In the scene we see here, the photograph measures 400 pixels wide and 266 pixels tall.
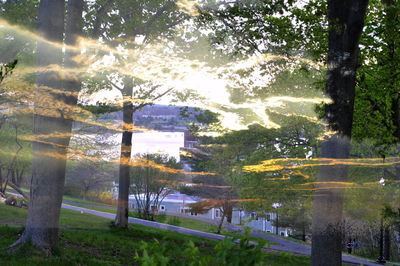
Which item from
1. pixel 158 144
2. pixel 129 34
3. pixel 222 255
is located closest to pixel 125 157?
pixel 129 34

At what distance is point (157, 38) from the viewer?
694 inches

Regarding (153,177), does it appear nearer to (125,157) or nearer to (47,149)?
(125,157)

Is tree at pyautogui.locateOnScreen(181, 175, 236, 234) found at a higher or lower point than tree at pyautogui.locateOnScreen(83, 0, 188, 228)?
lower

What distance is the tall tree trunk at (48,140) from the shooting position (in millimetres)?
9047

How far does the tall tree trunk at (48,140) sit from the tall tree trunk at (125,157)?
802 cm

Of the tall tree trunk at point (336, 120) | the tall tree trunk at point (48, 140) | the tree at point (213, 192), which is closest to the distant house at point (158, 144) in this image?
the tree at point (213, 192)

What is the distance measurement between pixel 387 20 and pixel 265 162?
27.9 ft

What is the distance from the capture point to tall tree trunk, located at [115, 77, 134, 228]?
58.9 feet

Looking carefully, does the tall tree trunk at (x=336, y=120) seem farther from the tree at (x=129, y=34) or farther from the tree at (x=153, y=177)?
the tree at (x=153, y=177)

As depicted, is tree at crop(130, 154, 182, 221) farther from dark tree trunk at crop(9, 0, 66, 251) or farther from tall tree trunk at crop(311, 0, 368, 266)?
tall tree trunk at crop(311, 0, 368, 266)

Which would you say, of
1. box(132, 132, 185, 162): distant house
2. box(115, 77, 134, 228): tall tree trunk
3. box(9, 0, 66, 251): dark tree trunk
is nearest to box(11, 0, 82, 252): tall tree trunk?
box(9, 0, 66, 251): dark tree trunk

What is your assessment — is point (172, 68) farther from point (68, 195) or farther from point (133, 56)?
point (68, 195)

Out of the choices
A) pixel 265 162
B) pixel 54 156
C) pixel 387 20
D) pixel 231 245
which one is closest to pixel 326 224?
pixel 231 245

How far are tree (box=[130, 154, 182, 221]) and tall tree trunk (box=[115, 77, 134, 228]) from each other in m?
8.38
